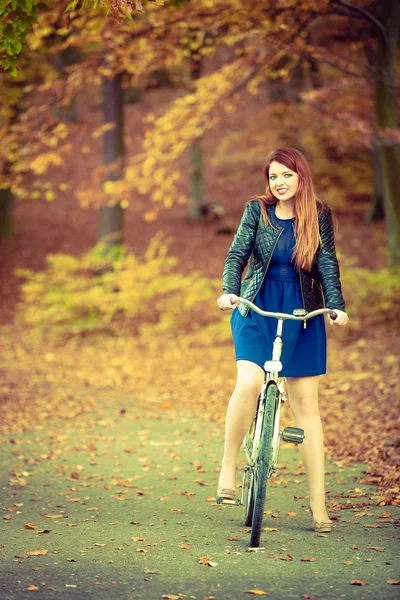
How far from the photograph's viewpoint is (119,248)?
599 inches

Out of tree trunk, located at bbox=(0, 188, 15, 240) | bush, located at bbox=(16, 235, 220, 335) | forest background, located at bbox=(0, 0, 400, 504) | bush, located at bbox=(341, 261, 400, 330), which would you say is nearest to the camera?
forest background, located at bbox=(0, 0, 400, 504)

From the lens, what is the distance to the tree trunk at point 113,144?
51.8 ft

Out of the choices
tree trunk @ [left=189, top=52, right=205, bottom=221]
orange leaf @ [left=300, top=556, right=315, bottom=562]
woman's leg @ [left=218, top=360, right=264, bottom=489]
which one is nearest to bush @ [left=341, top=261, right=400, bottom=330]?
woman's leg @ [left=218, top=360, right=264, bottom=489]

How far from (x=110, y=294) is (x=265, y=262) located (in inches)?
410

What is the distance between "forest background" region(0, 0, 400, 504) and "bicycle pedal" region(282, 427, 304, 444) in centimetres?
119

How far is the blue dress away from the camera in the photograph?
14.3ft

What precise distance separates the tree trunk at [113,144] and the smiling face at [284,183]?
450 inches

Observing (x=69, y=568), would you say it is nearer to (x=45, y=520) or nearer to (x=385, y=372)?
(x=45, y=520)

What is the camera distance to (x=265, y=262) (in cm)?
436

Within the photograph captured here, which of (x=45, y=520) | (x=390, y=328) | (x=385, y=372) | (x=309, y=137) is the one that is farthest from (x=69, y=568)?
(x=309, y=137)

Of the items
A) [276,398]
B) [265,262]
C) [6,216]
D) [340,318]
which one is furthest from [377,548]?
[6,216]

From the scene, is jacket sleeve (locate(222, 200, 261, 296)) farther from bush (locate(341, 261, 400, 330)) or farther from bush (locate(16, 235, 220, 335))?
bush (locate(16, 235, 220, 335))

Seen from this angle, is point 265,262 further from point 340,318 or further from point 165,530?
point 165,530

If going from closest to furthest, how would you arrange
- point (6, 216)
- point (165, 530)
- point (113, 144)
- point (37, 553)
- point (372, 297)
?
point (37, 553), point (165, 530), point (372, 297), point (113, 144), point (6, 216)
